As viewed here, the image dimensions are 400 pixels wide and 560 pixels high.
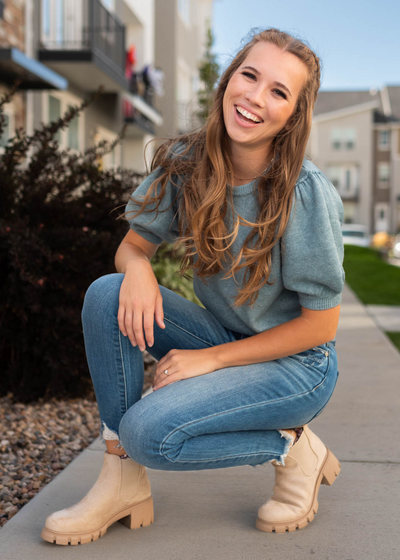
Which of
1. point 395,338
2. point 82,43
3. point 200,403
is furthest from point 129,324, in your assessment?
point 82,43

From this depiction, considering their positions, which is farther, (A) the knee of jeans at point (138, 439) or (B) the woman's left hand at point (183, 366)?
(B) the woman's left hand at point (183, 366)

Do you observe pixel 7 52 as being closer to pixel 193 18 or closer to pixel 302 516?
pixel 302 516

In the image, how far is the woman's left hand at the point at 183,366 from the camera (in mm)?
1898

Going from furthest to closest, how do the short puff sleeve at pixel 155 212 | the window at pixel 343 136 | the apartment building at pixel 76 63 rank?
the window at pixel 343 136, the apartment building at pixel 76 63, the short puff sleeve at pixel 155 212

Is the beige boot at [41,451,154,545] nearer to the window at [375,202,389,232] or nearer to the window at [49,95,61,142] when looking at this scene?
the window at [49,95,61,142]

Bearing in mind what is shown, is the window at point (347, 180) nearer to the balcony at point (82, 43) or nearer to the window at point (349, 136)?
the window at point (349, 136)

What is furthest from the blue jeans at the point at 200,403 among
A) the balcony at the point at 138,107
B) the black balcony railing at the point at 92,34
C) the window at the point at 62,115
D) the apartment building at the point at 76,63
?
the balcony at the point at 138,107

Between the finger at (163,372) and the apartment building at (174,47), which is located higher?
the apartment building at (174,47)

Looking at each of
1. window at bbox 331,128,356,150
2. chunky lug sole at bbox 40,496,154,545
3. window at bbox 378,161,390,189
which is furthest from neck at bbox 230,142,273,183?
window at bbox 378,161,390,189

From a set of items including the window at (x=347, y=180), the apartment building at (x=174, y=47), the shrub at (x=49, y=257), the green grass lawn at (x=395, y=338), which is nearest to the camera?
the shrub at (x=49, y=257)

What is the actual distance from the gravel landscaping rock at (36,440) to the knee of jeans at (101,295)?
0.78 meters

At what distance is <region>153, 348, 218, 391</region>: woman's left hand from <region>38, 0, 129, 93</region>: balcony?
28.4 ft

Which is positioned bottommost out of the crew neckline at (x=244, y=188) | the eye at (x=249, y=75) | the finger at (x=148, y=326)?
the finger at (x=148, y=326)

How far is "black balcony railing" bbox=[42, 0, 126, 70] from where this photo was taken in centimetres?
1027
